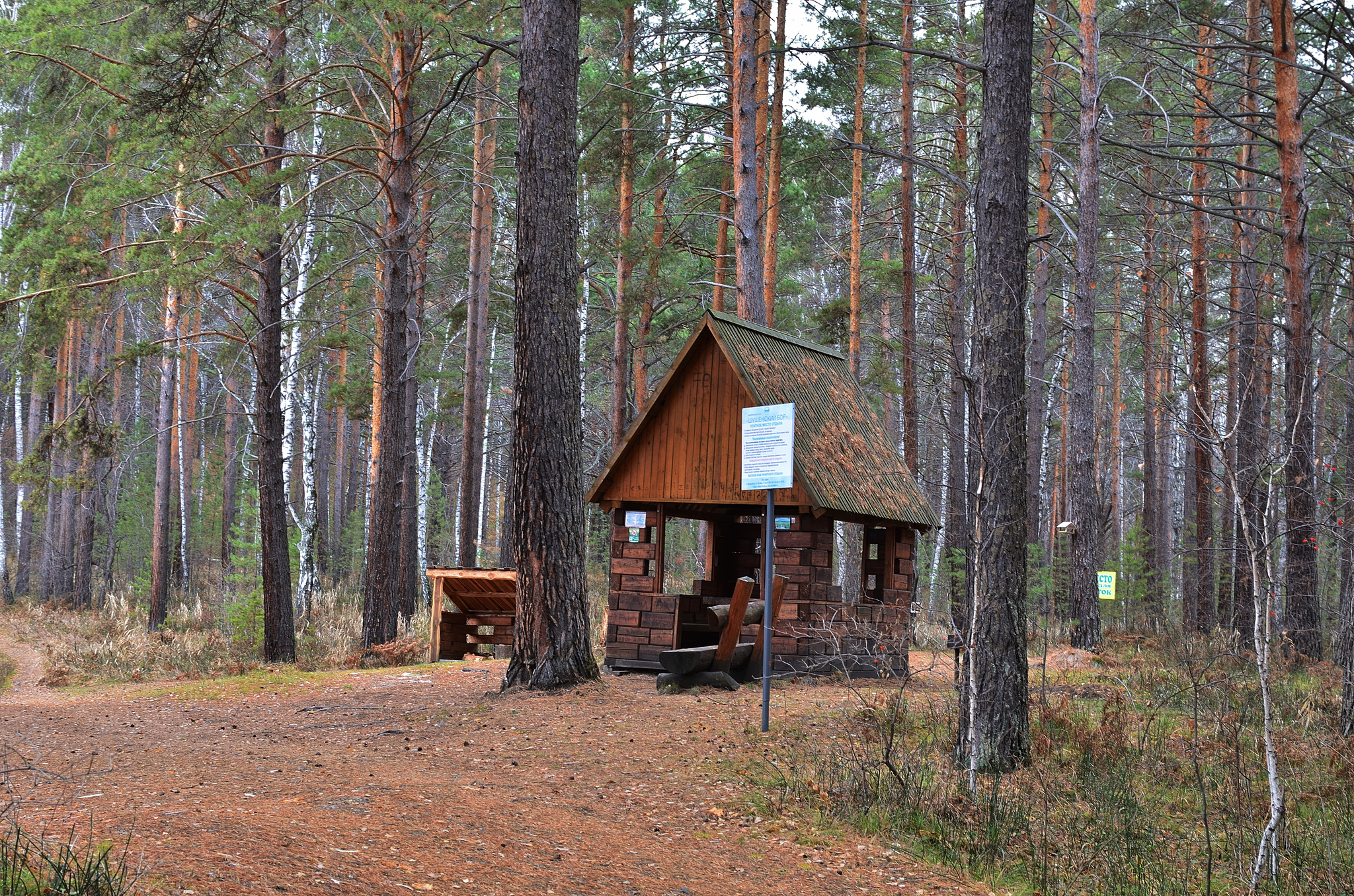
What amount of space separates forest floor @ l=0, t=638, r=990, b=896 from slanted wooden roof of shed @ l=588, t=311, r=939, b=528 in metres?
2.43

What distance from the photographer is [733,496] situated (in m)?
11.3

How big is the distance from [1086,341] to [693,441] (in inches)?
312

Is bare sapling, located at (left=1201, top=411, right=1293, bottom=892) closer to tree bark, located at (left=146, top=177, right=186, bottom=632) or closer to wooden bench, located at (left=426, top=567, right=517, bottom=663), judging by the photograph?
wooden bench, located at (left=426, top=567, right=517, bottom=663)

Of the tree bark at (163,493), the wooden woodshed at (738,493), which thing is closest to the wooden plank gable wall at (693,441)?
the wooden woodshed at (738,493)

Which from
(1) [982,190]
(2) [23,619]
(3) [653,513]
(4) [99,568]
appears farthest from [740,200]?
(4) [99,568]

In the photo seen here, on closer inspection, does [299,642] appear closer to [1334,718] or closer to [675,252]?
[675,252]

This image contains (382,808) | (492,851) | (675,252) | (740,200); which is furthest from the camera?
(675,252)

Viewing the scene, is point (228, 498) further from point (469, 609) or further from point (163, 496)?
point (469, 609)

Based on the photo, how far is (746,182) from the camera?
14.9 m

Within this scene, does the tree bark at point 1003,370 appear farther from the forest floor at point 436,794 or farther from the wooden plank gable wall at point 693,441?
the wooden plank gable wall at point 693,441

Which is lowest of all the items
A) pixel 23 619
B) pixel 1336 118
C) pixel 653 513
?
pixel 23 619

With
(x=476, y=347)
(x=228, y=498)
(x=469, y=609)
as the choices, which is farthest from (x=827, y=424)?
(x=228, y=498)

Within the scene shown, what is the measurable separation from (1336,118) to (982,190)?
5805 millimetres

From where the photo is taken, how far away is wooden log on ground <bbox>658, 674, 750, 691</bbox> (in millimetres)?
10375
